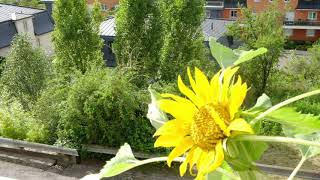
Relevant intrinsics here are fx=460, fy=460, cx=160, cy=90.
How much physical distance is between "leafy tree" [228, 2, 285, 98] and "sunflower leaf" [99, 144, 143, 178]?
447 inches

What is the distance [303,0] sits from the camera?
25.1m

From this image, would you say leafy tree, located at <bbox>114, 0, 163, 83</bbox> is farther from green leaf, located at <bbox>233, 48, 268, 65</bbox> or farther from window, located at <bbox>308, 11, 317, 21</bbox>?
window, located at <bbox>308, 11, 317, 21</bbox>

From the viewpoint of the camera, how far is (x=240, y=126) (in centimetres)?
73

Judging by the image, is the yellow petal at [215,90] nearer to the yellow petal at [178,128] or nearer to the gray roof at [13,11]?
the yellow petal at [178,128]

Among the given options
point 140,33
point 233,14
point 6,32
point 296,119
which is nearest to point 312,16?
point 233,14

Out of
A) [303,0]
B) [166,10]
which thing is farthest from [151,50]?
[303,0]

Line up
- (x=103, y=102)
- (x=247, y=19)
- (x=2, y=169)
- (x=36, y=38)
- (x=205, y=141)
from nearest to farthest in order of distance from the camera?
(x=205, y=141), (x=2, y=169), (x=103, y=102), (x=247, y=19), (x=36, y=38)

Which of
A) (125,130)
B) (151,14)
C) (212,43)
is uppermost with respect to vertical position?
(212,43)

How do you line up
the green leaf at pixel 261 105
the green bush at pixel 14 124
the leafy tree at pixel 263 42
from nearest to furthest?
the green leaf at pixel 261 105, the green bush at pixel 14 124, the leafy tree at pixel 263 42

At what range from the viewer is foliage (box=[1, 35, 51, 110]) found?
9.93 meters

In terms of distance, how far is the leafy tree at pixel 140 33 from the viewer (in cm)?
998

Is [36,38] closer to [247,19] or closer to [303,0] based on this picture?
[247,19]

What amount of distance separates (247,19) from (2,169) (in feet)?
31.7

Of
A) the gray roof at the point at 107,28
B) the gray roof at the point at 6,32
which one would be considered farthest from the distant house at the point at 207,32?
the gray roof at the point at 6,32
